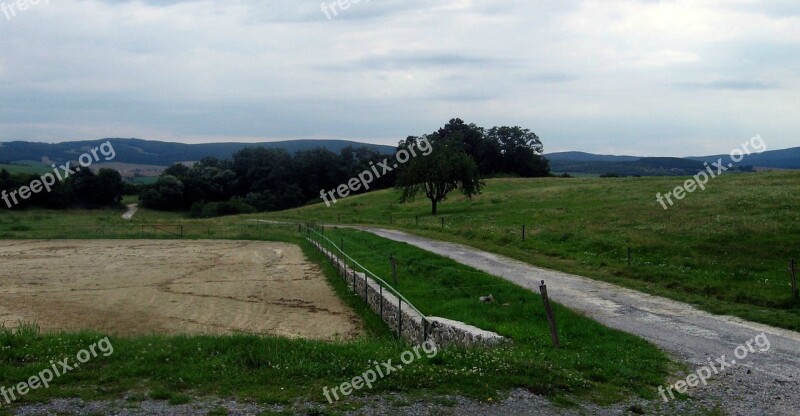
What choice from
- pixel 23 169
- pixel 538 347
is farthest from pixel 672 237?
pixel 23 169

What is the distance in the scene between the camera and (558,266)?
22.4m

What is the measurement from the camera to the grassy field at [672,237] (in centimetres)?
1692

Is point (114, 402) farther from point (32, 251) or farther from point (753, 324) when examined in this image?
point (32, 251)

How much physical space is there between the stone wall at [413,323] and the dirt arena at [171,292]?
0.84 m

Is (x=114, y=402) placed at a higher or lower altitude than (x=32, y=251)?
higher

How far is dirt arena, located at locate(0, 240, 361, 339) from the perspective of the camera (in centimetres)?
1733

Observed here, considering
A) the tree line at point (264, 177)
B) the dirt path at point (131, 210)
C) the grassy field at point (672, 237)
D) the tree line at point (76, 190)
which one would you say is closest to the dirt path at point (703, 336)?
the grassy field at point (672, 237)

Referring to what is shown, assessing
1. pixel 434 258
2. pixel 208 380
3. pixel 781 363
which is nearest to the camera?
pixel 208 380

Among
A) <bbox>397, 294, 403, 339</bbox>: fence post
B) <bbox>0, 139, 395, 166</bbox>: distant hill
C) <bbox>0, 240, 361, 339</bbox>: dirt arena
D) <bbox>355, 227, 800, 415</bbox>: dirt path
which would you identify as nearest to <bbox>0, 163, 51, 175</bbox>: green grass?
<bbox>0, 139, 395, 166</bbox>: distant hill

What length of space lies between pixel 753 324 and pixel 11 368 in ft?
43.5

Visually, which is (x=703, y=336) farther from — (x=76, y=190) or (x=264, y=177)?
(x=264, y=177)

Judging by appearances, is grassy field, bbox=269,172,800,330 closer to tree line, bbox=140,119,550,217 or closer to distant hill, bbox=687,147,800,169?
tree line, bbox=140,119,550,217

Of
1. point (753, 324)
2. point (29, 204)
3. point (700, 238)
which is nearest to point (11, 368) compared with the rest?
point (753, 324)

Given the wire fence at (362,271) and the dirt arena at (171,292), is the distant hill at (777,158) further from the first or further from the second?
the dirt arena at (171,292)
